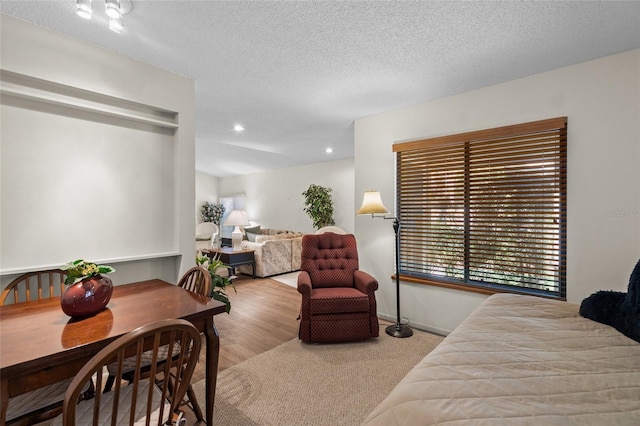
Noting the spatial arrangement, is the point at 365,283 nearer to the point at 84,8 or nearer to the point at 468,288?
the point at 468,288

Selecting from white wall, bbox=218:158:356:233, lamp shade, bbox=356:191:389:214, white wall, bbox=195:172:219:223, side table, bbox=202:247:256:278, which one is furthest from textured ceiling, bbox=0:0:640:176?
white wall, bbox=195:172:219:223

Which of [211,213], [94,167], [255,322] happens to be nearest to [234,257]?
[255,322]

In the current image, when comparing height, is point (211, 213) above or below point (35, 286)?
above

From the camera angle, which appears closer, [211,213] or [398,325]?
[398,325]

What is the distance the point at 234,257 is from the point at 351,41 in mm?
4017

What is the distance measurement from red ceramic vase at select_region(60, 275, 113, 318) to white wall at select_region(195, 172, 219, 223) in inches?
310

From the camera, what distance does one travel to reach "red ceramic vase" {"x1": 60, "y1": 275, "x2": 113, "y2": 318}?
136 cm

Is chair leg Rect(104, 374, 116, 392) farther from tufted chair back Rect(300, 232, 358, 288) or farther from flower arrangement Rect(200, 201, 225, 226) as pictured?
flower arrangement Rect(200, 201, 225, 226)

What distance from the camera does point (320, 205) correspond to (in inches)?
241

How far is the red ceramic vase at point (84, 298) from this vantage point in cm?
136

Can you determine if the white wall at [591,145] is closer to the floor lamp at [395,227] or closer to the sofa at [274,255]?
the floor lamp at [395,227]

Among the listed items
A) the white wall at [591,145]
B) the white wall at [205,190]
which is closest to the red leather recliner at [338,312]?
the white wall at [591,145]

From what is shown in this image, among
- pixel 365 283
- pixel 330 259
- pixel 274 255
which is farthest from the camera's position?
pixel 274 255

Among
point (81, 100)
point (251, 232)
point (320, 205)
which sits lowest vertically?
point (251, 232)
